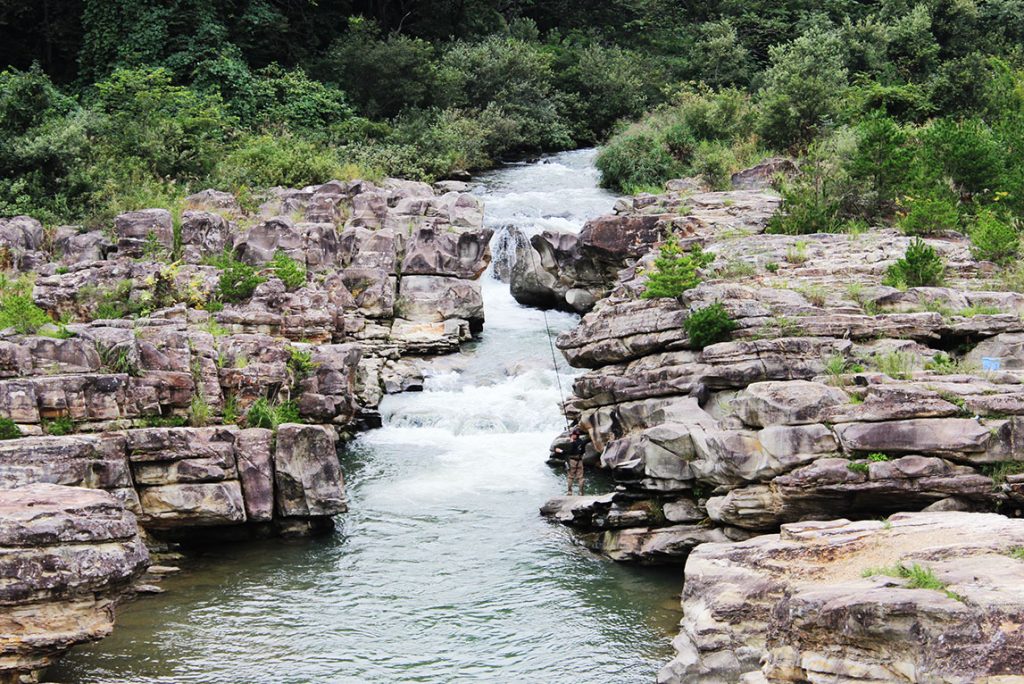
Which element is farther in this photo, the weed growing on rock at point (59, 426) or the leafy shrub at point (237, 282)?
the leafy shrub at point (237, 282)

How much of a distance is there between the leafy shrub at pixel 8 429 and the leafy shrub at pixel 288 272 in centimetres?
948

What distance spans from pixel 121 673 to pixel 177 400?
17.9 feet

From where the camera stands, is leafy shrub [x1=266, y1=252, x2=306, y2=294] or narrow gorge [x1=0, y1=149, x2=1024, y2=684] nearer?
narrow gorge [x1=0, y1=149, x2=1024, y2=684]

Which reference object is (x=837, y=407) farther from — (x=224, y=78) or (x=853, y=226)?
(x=224, y=78)

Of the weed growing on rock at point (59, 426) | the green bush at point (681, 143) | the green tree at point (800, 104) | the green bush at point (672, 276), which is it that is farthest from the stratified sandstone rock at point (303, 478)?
the green tree at point (800, 104)

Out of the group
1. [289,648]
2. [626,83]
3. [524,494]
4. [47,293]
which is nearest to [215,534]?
[289,648]

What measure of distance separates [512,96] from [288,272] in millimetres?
21145

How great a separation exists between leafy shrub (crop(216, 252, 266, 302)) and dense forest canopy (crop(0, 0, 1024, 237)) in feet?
19.2

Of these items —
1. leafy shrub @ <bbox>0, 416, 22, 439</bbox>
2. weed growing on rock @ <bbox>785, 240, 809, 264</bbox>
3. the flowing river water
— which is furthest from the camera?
weed growing on rock @ <bbox>785, 240, 809, 264</bbox>

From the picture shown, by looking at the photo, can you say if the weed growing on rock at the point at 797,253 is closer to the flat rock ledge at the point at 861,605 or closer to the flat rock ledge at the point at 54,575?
the flat rock ledge at the point at 861,605

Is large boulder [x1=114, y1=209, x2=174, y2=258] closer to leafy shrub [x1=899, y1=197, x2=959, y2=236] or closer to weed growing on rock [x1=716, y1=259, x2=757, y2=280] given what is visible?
weed growing on rock [x1=716, y1=259, x2=757, y2=280]

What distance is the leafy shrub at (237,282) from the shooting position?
23547 mm

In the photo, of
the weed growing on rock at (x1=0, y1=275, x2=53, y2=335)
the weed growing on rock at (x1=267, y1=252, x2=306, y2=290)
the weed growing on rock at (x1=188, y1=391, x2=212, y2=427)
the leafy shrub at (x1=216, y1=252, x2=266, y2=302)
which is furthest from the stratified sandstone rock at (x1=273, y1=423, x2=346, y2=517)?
the weed growing on rock at (x1=267, y1=252, x2=306, y2=290)

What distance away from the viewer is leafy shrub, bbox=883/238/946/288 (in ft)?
63.0
